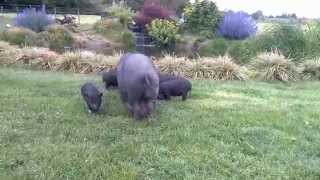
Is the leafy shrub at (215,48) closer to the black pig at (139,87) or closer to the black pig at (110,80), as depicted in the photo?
the black pig at (110,80)

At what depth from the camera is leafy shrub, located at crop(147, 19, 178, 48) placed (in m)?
16.7

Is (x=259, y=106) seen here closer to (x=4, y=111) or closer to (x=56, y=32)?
(x=4, y=111)

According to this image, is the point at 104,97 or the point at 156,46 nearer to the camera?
the point at 104,97

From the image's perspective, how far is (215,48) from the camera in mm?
16391

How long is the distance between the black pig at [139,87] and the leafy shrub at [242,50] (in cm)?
722

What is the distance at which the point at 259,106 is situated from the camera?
9.83 metres

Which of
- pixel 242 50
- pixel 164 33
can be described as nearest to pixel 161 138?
pixel 242 50

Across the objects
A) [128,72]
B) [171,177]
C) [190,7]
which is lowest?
[171,177]

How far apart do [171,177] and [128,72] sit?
8.66 ft

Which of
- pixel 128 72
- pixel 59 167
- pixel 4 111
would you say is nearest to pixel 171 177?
pixel 59 167

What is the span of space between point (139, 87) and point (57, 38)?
9.53 metres

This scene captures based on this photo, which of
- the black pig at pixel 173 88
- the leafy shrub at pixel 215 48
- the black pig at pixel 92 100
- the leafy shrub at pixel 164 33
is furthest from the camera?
the leafy shrub at pixel 164 33

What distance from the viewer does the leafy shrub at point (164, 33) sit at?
1667cm

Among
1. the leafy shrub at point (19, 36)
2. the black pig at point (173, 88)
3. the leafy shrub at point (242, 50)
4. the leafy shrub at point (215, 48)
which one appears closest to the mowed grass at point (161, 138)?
the black pig at point (173, 88)
